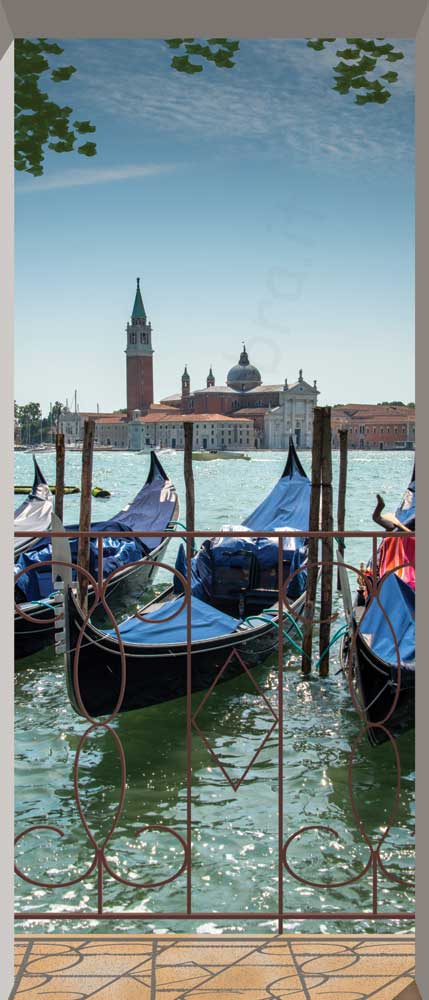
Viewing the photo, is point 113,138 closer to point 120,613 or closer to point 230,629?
point 120,613


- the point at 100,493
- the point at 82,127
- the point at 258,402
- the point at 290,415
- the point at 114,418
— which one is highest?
the point at 258,402

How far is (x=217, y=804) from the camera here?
525 centimetres

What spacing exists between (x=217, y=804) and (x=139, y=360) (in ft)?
251

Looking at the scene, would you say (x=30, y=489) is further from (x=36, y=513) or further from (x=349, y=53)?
(x=349, y=53)

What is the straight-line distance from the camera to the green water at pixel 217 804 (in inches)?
160

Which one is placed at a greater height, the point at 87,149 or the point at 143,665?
the point at 87,149

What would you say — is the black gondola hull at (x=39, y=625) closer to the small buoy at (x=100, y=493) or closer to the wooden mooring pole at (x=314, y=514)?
the wooden mooring pole at (x=314, y=514)

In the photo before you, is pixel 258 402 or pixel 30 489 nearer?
pixel 30 489

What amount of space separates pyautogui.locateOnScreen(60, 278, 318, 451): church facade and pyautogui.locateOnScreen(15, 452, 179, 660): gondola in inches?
1980

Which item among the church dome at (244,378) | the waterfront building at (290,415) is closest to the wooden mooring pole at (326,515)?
the waterfront building at (290,415)

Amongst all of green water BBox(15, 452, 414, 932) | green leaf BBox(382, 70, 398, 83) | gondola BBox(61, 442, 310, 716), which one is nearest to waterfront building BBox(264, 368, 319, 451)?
green water BBox(15, 452, 414, 932)

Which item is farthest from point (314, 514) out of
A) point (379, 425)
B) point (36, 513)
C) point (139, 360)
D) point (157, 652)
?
point (139, 360)

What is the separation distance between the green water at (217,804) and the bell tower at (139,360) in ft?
215

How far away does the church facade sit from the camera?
70.4 metres
